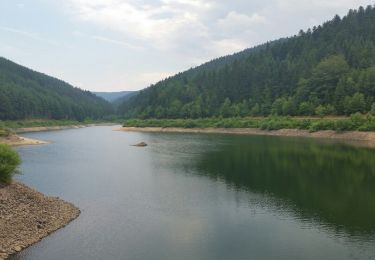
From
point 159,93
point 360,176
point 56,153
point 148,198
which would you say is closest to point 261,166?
point 360,176

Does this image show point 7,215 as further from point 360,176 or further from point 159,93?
point 159,93

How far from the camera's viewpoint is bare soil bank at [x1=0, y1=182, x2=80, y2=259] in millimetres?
23500

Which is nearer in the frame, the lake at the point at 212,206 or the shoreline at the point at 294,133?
the lake at the point at 212,206

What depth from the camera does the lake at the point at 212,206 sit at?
23969mm

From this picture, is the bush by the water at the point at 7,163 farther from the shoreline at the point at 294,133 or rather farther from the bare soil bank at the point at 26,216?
the shoreline at the point at 294,133

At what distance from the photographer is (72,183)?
43.8 metres

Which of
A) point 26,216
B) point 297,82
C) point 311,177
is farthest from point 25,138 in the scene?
point 297,82

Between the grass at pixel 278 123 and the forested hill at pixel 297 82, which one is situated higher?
the forested hill at pixel 297 82

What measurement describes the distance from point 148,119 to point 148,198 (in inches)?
5017

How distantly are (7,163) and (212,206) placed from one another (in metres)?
16.0

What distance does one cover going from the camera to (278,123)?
115 metres

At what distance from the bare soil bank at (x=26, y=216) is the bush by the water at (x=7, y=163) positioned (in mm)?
729

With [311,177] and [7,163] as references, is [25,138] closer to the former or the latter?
[7,163]

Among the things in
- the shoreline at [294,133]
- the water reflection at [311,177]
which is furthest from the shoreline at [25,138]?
the shoreline at [294,133]
